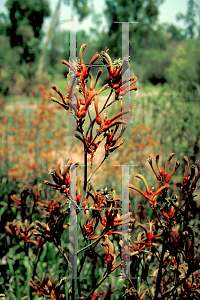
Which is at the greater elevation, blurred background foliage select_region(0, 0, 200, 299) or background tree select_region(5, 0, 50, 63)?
background tree select_region(5, 0, 50, 63)

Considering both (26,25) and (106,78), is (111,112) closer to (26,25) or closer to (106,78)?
(106,78)

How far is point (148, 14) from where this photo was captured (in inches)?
140

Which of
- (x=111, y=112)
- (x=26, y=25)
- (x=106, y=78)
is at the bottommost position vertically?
(x=111, y=112)

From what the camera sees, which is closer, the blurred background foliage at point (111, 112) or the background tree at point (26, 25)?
the blurred background foliage at point (111, 112)

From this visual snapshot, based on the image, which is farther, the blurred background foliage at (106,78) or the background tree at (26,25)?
the background tree at (26,25)

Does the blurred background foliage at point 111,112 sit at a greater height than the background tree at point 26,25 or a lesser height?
lesser

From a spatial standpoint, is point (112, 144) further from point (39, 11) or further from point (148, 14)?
point (39, 11)

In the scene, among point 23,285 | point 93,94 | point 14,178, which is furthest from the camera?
point 14,178

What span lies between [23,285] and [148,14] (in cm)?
370

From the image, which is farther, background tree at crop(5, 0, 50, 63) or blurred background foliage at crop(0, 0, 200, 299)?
background tree at crop(5, 0, 50, 63)

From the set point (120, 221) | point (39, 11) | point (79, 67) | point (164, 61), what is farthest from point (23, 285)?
point (39, 11)

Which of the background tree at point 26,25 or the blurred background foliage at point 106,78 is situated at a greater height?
the background tree at point 26,25

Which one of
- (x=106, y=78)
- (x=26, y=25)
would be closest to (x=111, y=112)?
(x=106, y=78)

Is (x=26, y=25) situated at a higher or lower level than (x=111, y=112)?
higher
